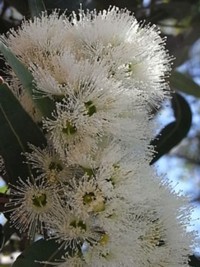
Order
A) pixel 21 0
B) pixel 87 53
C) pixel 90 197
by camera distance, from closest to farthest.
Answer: pixel 90 197
pixel 87 53
pixel 21 0

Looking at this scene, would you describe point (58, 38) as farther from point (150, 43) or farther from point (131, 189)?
point (131, 189)

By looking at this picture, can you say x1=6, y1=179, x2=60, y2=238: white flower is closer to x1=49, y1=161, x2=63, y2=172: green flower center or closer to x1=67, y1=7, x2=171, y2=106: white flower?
x1=49, y1=161, x2=63, y2=172: green flower center

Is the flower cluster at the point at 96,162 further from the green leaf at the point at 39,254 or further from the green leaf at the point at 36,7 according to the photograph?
the green leaf at the point at 36,7

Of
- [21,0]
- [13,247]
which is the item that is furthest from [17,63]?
[13,247]

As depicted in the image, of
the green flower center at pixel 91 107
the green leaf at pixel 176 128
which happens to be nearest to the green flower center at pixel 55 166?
the green flower center at pixel 91 107

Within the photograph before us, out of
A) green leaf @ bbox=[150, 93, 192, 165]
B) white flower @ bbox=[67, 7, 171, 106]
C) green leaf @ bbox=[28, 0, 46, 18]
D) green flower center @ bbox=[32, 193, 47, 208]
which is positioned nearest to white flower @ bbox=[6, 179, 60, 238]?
green flower center @ bbox=[32, 193, 47, 208]

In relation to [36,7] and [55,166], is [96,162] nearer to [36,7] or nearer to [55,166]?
[55,166]
